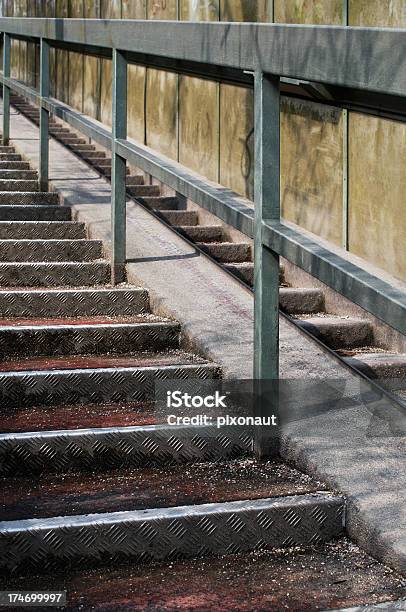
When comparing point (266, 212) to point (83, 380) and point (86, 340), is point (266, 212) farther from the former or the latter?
point (86, 340)

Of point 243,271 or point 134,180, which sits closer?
point 243,271

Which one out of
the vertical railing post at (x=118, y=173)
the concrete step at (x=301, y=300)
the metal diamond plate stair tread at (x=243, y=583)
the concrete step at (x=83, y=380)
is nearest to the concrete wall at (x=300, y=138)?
the concrete step at (x=301, y=300)

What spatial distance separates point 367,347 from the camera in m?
4.88

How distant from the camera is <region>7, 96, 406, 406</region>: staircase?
14.3 ft

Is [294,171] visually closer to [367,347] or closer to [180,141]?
[367,347]

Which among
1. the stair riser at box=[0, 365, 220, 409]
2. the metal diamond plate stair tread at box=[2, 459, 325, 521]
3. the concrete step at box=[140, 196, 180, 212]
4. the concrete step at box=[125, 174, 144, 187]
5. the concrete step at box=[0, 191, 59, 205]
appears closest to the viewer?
the metal diamond plate stair tread at box=[2, 459, 325, 521]

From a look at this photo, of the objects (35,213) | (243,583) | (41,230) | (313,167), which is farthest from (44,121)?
(243,583)

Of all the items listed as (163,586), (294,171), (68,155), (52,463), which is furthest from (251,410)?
(68,155)

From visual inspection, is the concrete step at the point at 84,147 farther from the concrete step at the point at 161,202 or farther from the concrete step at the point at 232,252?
the concrete step at the point at 232,252

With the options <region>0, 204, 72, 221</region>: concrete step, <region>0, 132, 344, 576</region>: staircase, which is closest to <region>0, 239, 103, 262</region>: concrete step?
<region>0, 132, 344, 576</region>: staircase

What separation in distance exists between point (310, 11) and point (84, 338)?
100 inches

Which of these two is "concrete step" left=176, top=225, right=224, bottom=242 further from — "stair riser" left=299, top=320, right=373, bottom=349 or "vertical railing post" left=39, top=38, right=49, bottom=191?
"stair riser" left=299, top=320, right=373, bottom=349

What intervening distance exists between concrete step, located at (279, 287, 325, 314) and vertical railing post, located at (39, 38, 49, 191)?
2.00m

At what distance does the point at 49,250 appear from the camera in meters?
5.41
